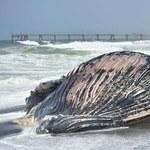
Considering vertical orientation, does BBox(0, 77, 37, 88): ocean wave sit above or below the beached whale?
below

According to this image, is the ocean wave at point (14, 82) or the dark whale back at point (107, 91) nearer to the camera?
the dark whale back at point (107, 91)

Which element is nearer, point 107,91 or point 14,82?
point 107,91

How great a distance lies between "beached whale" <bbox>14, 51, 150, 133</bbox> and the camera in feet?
7.54

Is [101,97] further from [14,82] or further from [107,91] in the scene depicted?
[14,82]

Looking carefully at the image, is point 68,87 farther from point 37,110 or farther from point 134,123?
point 134,123

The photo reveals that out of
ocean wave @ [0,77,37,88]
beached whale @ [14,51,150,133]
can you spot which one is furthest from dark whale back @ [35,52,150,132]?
ocean wave @ [0,77,37,88]

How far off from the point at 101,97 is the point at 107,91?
0.08m

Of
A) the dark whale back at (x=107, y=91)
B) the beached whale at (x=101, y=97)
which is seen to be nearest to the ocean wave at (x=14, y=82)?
the beached whale at (x=101, y=97)

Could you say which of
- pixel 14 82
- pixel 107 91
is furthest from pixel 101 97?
pixel 14 82

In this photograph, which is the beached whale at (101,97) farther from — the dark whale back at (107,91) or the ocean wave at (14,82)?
the ocean wave at (14,82)

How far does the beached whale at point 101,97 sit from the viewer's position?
230cm

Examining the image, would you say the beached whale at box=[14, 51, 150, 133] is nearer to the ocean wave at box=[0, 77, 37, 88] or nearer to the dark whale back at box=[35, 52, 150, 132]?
the dark whale back at box=[35, 52, 150, 132]

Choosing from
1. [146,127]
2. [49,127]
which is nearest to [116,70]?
[146,127]

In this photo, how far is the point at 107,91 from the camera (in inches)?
98.7
